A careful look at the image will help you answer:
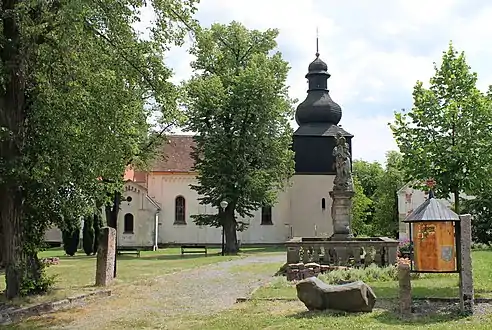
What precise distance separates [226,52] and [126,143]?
25033 mm

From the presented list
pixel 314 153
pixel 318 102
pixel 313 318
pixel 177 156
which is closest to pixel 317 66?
pixel 318 102

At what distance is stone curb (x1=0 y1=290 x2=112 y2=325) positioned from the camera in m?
12.3

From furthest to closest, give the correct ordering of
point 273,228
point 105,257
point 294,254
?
point 273,228 → point 294,254 → point 105,257

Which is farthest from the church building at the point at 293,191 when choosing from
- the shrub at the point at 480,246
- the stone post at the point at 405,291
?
the stone post at the point at 405,291

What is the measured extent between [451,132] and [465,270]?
5250mm

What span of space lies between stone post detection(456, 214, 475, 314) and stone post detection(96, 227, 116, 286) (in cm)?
1039

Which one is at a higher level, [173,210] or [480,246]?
[173,210]

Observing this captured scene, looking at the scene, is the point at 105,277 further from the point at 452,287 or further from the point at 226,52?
the point at 226,52

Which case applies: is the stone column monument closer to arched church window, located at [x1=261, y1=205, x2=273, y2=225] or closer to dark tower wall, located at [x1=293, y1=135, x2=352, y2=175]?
dark tower wall, located at [x1=293, y1=135, x2=352, y2=175]

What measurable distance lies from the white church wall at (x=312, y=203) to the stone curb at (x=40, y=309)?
3869cm

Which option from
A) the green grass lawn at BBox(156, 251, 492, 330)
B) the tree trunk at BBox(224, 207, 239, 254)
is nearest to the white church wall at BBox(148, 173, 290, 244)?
the tree trunk at BBox(224, 207, 239, 254)

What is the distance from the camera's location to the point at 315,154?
5222 centimetres

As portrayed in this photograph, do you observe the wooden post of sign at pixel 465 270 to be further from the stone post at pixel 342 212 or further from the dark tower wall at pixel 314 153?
the dark tower wall at pixel 314 153

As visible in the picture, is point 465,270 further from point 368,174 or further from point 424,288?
point 368,174
